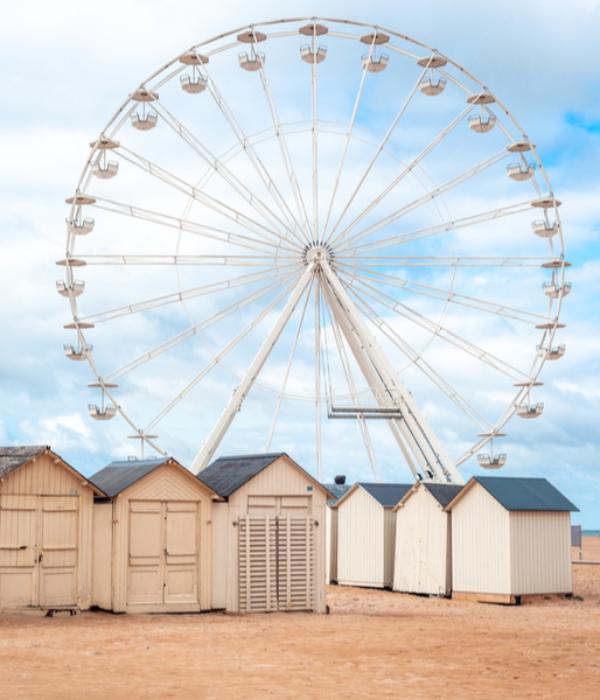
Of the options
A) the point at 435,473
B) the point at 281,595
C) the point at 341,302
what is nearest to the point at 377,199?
the point at 341,302

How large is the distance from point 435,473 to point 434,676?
66.2 ft

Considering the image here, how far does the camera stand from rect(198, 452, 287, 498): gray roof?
90.5 ft

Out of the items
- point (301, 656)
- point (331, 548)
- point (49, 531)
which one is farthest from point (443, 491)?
point (301, 656)

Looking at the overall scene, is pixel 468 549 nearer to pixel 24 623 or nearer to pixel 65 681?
pixel 24 623

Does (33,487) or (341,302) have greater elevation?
(341,302)

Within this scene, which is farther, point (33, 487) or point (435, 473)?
point (435, 473)

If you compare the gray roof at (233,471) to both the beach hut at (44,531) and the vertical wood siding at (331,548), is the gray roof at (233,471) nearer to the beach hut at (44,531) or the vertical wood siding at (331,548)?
the beach hut at (44,531)

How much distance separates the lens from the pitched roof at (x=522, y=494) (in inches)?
1266

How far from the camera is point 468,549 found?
32750 mm

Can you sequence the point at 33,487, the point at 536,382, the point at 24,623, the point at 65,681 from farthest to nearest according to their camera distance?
1. the point at 536,382
2. the point at 33,487
3. the point at 24,623
4. the point at 65,681

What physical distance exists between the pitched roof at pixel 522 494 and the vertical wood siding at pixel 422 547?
863 millimetres

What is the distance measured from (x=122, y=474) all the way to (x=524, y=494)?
448 inches

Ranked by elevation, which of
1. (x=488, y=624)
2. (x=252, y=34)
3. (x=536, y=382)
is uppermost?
(x=252, y=34)

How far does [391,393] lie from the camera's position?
37625 millimetres
